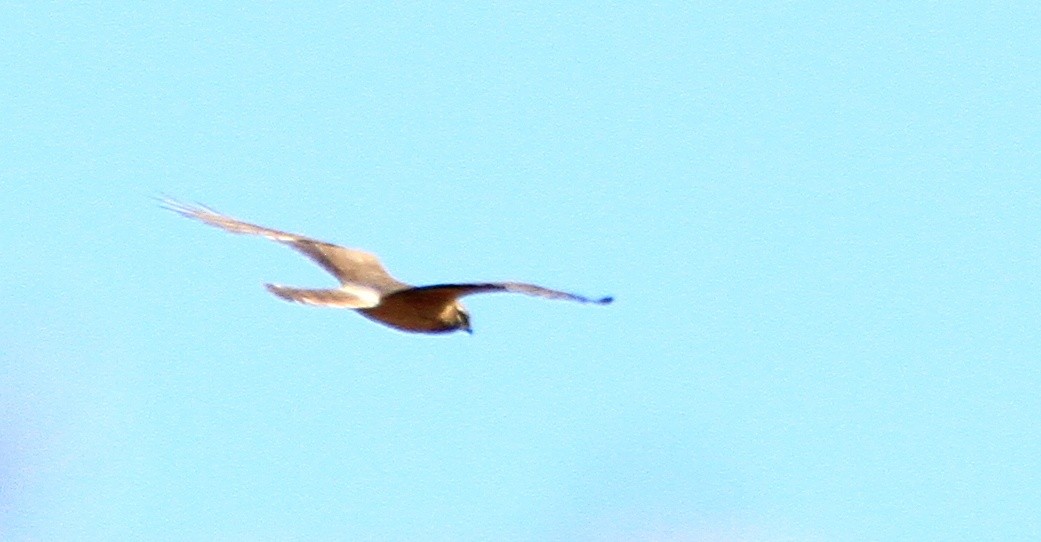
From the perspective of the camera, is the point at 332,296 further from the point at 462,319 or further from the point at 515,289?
the point at 515,289

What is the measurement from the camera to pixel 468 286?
326 inches

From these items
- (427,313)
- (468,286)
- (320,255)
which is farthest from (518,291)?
(320,255)

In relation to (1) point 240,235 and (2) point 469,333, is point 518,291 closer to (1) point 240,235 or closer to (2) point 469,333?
(2) point 469,333

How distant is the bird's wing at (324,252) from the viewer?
372 inches

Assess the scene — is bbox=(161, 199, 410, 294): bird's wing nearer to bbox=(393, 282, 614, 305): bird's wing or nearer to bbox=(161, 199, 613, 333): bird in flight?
bbox=(161, 199, 613, 333): bird in flight

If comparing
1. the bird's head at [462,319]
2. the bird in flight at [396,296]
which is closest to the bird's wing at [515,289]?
the bird in flight at [396,296]

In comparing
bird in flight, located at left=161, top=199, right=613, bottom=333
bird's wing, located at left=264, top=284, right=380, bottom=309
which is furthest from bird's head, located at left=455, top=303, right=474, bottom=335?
bird's wing, located at left=264, top=284, right=380, bottom=309

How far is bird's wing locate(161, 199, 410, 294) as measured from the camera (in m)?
9.45

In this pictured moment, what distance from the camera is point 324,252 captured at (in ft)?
33.2

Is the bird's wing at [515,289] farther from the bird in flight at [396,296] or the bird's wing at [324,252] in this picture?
the bird's wing at [324,252]

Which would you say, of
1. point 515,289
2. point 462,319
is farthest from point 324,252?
point 515,289

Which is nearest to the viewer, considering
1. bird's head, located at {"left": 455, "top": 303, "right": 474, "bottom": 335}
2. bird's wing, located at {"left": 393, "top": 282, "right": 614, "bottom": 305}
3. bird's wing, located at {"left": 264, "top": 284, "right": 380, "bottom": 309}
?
bird's wing, located at {"left": 393, "top": 282, "right": 614, "bottom": 305}

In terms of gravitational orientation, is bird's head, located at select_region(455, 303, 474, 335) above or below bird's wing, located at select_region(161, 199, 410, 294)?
below

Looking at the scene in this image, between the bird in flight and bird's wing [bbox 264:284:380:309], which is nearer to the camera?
the bird in flight
